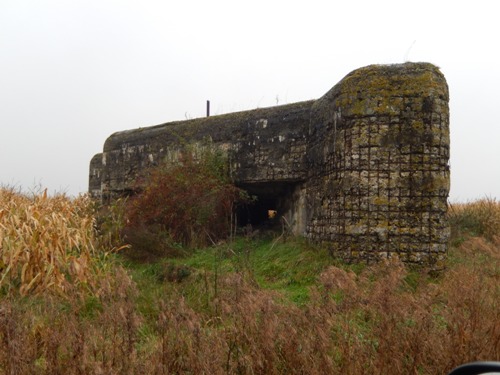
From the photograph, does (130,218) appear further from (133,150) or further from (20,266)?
(20,266)

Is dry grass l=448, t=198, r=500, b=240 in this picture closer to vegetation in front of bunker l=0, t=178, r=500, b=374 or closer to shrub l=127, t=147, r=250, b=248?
shrub l=127, t=147, r=250, b=248

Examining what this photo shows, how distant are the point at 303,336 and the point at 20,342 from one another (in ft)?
5.89

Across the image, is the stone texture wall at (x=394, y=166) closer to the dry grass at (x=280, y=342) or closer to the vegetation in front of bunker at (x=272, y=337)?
the vegetation in front of bunker at (x=272, y=337)

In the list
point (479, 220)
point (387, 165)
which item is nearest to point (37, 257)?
point (387, 165)

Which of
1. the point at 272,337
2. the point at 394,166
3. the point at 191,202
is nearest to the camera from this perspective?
the point at 272,337

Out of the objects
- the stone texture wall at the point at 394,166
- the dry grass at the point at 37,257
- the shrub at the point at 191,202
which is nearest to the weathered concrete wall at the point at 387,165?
the stone texture wall at the point at 394,166

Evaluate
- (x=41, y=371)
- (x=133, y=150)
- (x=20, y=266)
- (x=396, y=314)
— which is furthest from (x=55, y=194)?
(x=396, y=314)

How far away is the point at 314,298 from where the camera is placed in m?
4.19

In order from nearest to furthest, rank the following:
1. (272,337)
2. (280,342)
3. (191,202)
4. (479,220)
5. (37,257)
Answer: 1. (272,337)
2. (280,342)
3. (37,257)
4. (191,202)
5. (479,220)

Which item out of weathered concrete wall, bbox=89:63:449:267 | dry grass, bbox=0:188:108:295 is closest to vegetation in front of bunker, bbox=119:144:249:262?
weathered concrete wall, bbox=89:63:449:267

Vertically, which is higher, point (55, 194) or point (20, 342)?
point (55, 194)

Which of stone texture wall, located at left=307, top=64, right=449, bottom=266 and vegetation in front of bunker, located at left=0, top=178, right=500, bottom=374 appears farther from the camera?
stone texture wall, located at left=307, top=64, right=449, bottom=266

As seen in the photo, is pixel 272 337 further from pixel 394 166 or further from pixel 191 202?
pixel 191 202

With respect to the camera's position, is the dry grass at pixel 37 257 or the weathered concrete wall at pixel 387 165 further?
the weathered concrete wall at pixel 387 165
